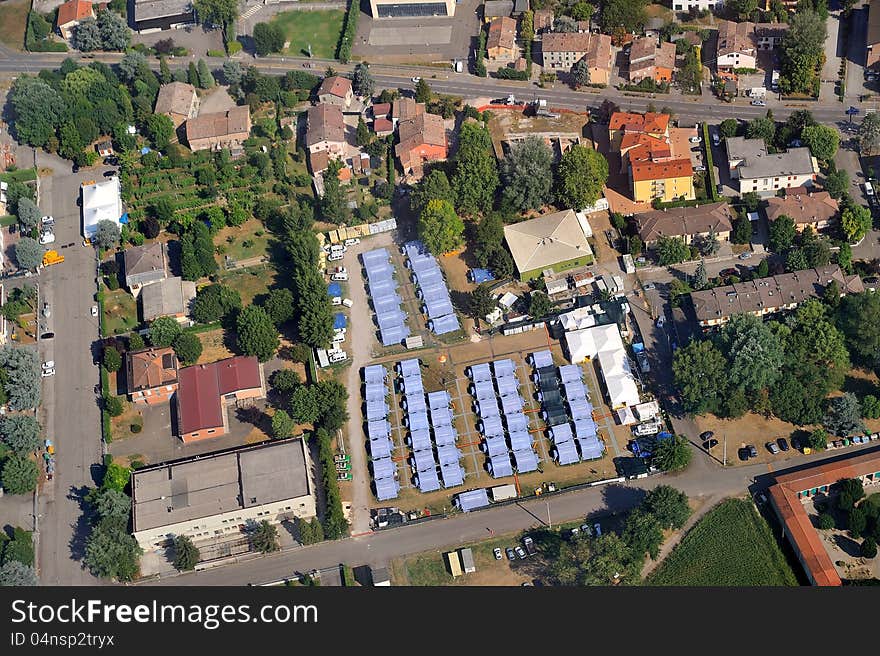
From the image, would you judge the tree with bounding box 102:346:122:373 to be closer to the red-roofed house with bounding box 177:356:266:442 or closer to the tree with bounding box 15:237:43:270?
the red-roofed house with bounding box 177:356:266:442

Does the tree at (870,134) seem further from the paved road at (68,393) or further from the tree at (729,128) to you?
the paved road at (68,393)

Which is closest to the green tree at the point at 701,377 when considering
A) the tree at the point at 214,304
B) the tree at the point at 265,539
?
the tree at the point at 265,539

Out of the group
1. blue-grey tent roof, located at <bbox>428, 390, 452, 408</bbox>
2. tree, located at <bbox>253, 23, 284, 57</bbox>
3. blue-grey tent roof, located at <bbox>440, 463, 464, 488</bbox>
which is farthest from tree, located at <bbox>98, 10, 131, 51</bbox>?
blue-grey tent roof, located at <bbox>440, 463, 464, 488</bbox>

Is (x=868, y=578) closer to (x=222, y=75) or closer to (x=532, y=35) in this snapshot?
(x=532, y=35)

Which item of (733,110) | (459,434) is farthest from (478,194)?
(733,110)

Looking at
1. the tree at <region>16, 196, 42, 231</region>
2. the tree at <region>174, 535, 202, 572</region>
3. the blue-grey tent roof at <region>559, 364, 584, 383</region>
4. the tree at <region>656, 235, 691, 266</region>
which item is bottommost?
the tree at <region>174, 535, 202, 572</region>

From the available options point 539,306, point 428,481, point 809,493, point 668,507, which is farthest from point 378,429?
point 809,493

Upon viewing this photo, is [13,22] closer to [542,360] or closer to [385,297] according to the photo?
[385,297]
